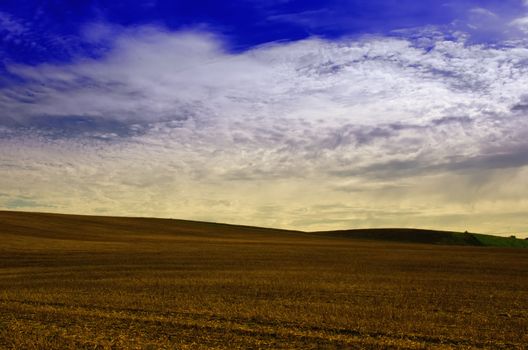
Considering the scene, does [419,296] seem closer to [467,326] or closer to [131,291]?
[467,326]

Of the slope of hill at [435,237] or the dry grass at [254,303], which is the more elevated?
the slope of hill at [435,237]

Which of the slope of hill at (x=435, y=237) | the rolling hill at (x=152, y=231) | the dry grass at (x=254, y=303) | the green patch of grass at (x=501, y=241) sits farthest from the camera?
the green patch of grass at (x=501, y=241)

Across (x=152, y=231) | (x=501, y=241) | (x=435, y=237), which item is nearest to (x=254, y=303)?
(x=152, y=231)

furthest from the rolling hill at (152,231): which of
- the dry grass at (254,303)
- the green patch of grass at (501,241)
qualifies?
the dry grass at (254,303)

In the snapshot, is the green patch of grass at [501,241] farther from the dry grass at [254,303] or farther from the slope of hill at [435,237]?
the dry grass at [254,303]

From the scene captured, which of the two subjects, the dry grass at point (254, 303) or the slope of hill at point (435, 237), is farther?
the slope of hill at point (435, 237)

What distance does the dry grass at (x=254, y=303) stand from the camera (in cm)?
1120

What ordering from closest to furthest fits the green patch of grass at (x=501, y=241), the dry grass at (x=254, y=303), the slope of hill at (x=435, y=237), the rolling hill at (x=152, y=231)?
the dry grass at (x=254, y=303)
the rolling hill at (x=152, y=231)
the slope of hill at (x=435, y=237)
the green patch of grass at (x=501, y=241)

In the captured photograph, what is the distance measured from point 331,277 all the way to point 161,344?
12844 mm

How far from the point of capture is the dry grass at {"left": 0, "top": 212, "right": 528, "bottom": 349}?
11.2 meters

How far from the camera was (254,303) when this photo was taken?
50.9 feet

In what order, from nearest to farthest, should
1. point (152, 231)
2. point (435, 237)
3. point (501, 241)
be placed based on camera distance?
point (152, 231), point (435, 237), point (501, 241)

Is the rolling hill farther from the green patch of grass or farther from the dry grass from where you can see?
the dry grass

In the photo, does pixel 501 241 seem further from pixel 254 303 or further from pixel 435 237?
pixel 254 303
